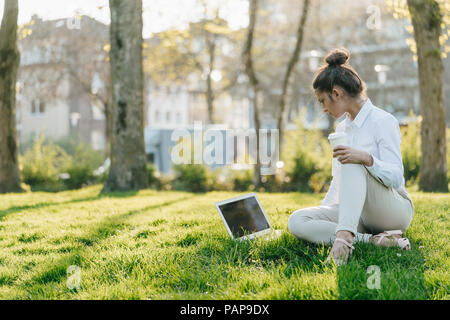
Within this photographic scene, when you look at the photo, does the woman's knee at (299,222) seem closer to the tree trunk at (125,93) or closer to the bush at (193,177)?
the tree trunk at (125,93)

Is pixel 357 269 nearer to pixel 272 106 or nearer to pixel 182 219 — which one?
pixel 182 219

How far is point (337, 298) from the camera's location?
2.81 metres

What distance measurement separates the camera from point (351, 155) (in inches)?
133

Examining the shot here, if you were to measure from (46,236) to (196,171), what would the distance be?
7.96 meters

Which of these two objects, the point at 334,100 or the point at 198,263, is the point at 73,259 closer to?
the point at 198,263

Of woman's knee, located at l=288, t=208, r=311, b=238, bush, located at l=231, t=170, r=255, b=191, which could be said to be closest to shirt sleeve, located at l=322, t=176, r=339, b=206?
woman's knee, located at l=288, t=208, r=311, b=238

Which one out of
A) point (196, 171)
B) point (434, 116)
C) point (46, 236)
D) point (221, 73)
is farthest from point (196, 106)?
point (46, 236)

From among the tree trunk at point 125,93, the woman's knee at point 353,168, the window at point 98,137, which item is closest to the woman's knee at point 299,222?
the woman's knee at point 353,168

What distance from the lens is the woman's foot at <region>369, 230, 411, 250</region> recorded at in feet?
12.5

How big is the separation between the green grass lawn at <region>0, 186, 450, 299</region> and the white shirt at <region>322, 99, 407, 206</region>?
23.9 inches

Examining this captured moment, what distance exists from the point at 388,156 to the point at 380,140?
14 centimetres

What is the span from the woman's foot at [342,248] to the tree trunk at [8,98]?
9.03m

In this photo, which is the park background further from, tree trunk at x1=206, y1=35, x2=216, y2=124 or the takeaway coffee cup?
the takeaway coffee cup
